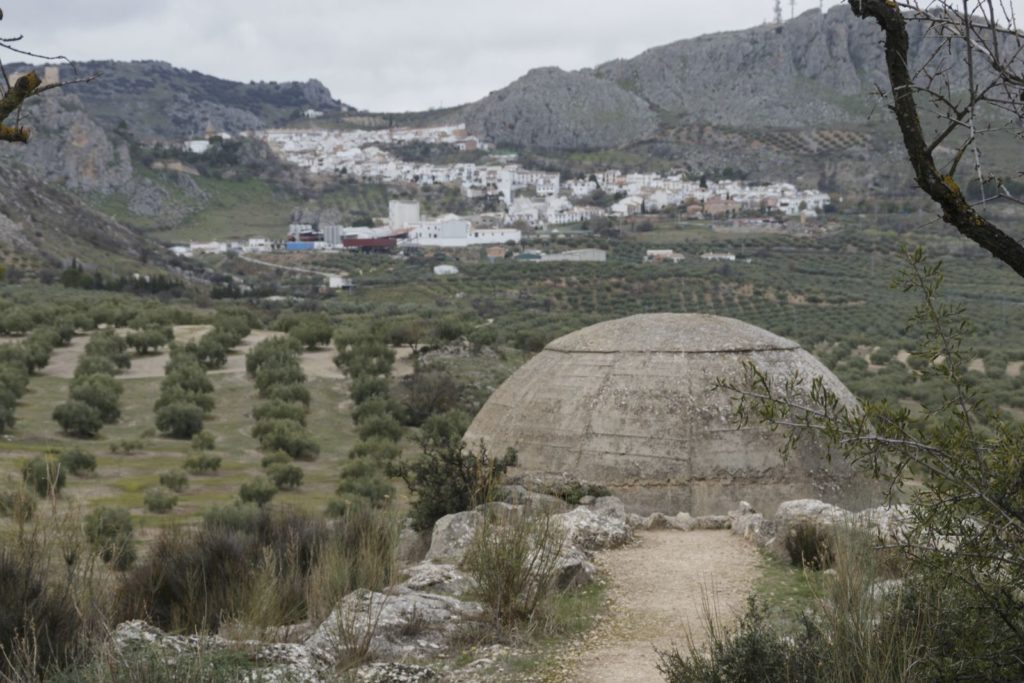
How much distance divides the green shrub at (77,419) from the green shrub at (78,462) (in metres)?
4.48

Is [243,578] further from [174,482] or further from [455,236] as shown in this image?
[455,236]


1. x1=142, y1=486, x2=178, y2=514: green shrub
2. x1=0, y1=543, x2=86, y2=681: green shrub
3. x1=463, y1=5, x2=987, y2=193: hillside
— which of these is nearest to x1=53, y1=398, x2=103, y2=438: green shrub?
x1=142, y1=486, x2=178, y2=514: green shrub

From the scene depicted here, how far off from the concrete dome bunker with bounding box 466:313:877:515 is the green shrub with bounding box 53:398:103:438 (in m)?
15.3

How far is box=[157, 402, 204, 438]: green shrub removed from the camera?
27031 mm

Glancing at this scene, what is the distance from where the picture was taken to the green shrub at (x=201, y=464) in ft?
74.6

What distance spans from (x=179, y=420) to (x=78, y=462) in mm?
6354

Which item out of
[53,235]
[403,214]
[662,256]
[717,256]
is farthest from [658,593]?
[403,214]

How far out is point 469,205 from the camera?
496ft

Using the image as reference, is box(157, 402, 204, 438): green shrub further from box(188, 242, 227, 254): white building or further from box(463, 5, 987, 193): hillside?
box(463, 5, 987, 193): hillside

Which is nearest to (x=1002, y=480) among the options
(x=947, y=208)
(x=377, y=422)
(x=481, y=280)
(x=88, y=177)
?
(x=947, y=208)

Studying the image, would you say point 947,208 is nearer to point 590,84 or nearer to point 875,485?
point 875,485

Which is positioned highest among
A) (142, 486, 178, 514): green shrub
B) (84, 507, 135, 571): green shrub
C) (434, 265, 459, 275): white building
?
(434, 265, 459, 275): white building

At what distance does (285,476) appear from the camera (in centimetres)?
2197

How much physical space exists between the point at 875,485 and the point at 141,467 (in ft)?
52.6
